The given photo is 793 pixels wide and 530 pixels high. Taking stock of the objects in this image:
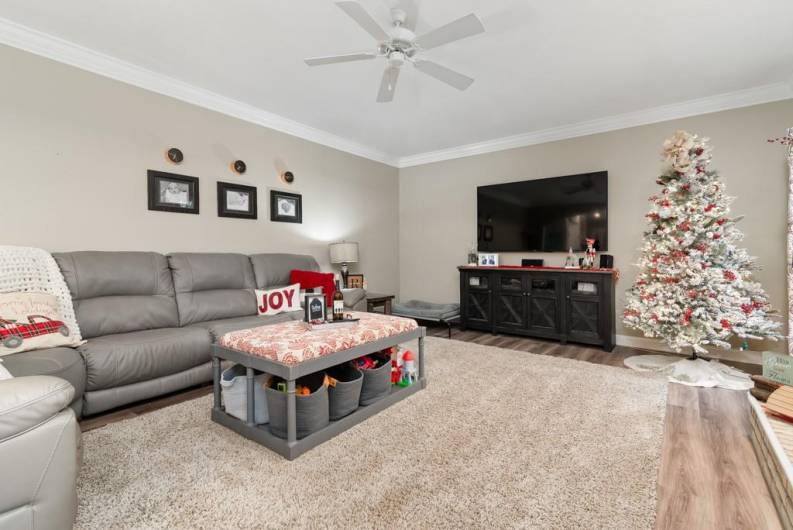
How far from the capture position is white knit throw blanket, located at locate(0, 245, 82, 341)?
2330 millimetres

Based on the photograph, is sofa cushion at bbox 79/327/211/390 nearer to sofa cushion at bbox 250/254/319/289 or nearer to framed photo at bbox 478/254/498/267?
sofa cushion at bbox 250/254/319/289

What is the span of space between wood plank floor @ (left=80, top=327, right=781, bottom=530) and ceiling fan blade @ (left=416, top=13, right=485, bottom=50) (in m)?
2.46

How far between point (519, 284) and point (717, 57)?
2.71 meters

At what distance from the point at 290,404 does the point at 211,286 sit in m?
1.97

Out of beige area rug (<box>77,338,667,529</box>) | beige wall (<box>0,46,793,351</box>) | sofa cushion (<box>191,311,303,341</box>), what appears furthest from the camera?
sofa cushion (<box>191,311,303,341</box>)

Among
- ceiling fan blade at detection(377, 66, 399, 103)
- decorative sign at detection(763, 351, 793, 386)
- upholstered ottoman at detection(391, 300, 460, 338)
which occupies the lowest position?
upholstered ottoman at detection(391, 300, 460, 338)

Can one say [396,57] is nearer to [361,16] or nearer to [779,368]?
[361,16]

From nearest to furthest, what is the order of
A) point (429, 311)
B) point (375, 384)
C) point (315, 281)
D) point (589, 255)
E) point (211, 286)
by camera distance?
point (375, 384) → point (211, 286) → point (315, 281) → point (589, 255) → point (429, 311)

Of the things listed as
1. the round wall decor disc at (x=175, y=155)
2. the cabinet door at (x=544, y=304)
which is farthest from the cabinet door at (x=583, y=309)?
the round wall decor disc at (x=175, y=155)

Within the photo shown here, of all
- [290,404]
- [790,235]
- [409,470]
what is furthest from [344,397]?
[790,235]

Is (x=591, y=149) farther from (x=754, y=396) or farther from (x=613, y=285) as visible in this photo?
(x=754, y=396)

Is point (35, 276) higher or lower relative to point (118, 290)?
higher

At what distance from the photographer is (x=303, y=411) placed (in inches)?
77.2

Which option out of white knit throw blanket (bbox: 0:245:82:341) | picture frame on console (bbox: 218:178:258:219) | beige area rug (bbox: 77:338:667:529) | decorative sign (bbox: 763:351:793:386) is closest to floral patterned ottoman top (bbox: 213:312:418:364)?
beige area rug (bbox: 77:338:667:529)
